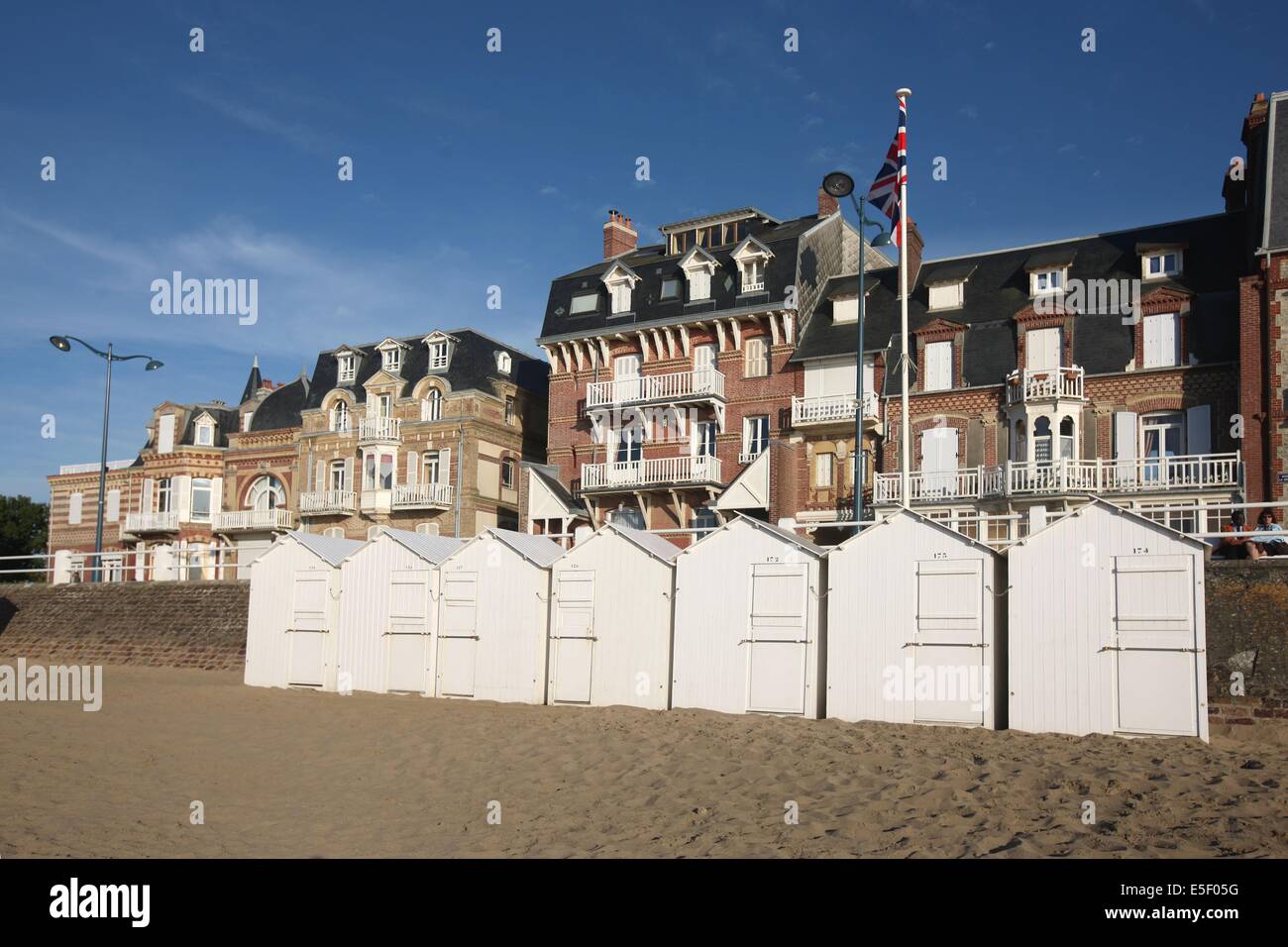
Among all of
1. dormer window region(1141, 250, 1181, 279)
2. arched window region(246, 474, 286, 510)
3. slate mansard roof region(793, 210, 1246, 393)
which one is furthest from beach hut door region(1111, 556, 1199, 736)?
arched window region(246, 474, 286, 510)

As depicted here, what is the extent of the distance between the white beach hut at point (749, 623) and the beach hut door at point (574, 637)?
69.0 inches

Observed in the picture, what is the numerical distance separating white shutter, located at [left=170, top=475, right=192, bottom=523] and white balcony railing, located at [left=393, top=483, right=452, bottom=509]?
12.0m

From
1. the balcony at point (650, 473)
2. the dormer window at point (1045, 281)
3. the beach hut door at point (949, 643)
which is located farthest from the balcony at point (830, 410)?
the beach hut door at point (949, 643)

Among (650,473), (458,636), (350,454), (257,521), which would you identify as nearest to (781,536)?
(458,636)

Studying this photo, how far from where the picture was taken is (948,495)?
102ft

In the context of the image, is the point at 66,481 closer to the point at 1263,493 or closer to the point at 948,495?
the point at 948,495

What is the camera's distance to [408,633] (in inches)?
838

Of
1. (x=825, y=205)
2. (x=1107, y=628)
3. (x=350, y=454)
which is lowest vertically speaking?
(x=1107, y=628)

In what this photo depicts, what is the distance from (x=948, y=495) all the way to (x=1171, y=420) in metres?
6.06

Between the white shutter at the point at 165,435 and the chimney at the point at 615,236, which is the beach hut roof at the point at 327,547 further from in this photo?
the white shutter at the point at 165,435

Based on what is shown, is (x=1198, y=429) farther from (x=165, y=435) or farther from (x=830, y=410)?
(x=165, y=435)

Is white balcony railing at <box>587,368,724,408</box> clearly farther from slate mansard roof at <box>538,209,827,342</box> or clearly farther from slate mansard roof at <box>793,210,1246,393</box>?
slate mansard roof at <box>793,210,1246,393</box>

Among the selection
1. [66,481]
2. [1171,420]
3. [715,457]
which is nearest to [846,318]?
[715,457]

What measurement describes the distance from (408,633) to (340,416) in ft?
86.4
